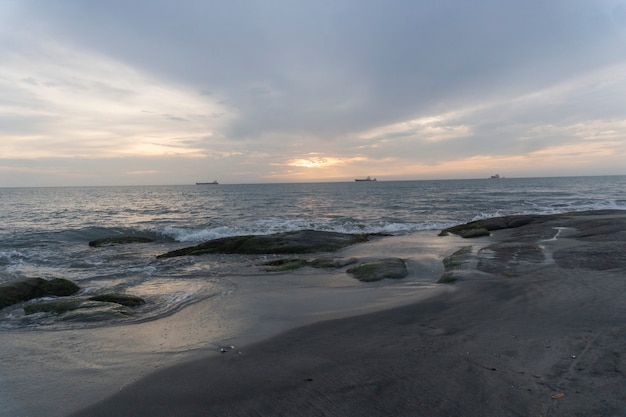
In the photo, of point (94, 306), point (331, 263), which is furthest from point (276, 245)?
point (94, 306)

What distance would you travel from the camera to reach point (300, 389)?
14.6ft

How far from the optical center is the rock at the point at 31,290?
932 centimetres

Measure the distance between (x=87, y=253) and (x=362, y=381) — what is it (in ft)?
66.7

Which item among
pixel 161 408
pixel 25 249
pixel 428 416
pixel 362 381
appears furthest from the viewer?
pixel 25 249

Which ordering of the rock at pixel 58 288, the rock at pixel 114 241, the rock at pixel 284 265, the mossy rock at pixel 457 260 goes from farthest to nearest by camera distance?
the rock at pixel 114 241 → the rock at pixel 284 265 → the mossy rock at pixel 457 260 → the rock at pixel 58 288

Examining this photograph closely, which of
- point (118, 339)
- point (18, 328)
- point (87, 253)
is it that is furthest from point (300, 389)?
point (87, 253)

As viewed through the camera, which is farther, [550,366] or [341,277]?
[341,277]

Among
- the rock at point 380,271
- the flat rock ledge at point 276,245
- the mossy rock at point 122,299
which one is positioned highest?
the rock at point 380,271

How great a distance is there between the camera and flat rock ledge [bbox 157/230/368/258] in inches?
691

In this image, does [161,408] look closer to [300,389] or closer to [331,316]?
[300,389]

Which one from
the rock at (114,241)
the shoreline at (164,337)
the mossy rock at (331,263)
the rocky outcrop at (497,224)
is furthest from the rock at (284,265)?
the rock at (114,241)

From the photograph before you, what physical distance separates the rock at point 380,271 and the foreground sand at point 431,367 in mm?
2732

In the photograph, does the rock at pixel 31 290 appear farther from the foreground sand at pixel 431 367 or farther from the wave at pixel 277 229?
the wave at pixel 277 229

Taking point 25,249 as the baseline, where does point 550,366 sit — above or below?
above
